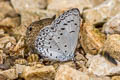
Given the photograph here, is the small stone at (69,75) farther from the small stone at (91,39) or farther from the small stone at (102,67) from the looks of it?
the small stone at (91,39)

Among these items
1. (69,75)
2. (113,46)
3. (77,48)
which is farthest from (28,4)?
(69,75)

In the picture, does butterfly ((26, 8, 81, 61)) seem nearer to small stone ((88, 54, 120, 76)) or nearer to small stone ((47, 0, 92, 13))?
small stone ((88, 54, 120, 76))

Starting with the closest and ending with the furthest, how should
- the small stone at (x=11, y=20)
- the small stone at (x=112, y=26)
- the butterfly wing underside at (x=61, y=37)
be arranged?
the butterfly wing underside at (x=61, y=37) < the small stone at (x=112, y=26) < the small stone at (x=11, y=20)

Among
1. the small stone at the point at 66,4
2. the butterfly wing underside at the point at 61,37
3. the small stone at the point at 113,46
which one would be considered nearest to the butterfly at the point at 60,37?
the butterfly wing underside at the point at 61,37

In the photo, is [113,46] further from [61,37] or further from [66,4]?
[66,4]

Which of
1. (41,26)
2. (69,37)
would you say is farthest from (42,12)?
(69,37)

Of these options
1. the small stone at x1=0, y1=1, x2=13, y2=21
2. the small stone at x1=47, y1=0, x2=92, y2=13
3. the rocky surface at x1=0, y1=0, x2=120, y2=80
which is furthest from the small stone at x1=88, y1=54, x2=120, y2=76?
the small stone at x1=0, y1=1, x2=13, y2=21
